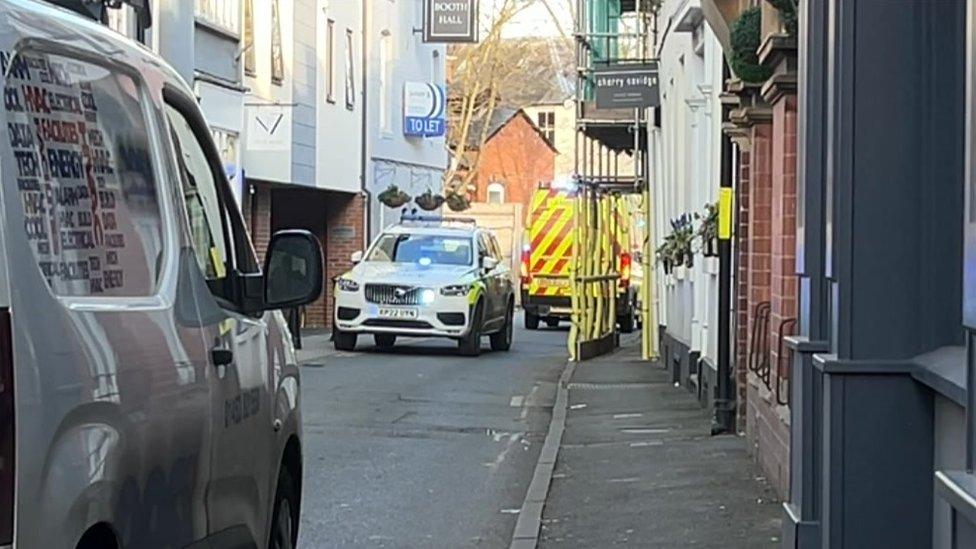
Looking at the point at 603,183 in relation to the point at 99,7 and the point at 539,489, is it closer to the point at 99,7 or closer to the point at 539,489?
the point at 539,489

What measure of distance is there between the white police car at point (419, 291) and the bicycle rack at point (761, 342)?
12.6m

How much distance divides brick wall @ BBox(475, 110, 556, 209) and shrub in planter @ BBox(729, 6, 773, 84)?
70266 millimetres

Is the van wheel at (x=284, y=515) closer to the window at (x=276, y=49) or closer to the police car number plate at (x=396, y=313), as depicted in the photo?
the police car number plate at (x=396, y=313)

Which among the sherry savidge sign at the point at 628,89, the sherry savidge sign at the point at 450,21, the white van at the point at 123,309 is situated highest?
the sherry savidge sign at the point at 450,21

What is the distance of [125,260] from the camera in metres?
4.38

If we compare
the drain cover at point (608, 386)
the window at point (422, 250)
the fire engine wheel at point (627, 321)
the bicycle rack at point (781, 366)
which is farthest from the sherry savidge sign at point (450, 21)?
the bicycle rack at point (781, 366)

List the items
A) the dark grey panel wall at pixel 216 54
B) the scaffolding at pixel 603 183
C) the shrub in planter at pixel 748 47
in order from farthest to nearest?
the scaffolding at pixel 603 183, the dark grey panel wall at pixel 216 54, the shrub in planter at pixel 748 47

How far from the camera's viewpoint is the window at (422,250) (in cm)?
2461

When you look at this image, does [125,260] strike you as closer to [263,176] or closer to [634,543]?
[634,543]

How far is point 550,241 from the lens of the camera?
1325 inches

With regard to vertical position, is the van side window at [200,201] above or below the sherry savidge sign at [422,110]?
below

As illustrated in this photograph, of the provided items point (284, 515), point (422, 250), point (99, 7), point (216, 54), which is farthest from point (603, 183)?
point (99, 7)

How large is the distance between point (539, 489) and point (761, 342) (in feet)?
5.19

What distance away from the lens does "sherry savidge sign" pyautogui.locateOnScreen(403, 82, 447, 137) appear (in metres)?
38.2
